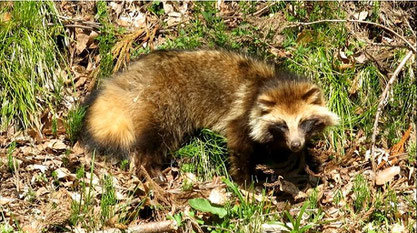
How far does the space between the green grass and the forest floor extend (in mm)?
21

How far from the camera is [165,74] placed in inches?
252

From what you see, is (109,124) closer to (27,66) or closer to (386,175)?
(27,66)

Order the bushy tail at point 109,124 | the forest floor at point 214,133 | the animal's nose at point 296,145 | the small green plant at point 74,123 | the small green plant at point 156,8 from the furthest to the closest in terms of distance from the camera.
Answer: the small green plant at point 156,8 → the small green plant at point 74,123 → the bushy tail at point 109,124 → the animal's nose at point 296,145 → the forest floor at point 214,133

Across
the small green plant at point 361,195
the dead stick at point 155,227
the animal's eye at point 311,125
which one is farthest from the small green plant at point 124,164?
the small green plant at point 361,195

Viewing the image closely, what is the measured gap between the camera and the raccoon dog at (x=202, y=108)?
5945mm

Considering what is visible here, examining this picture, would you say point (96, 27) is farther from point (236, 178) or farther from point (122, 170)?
point (236, 178)

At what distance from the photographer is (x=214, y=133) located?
6.46m

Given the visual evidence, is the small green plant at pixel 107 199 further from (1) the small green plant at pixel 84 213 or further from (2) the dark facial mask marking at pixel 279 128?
(2) the dark facial mask marking at pixel 279 128

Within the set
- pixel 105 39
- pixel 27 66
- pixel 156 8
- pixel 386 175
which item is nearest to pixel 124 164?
pixel 27 66

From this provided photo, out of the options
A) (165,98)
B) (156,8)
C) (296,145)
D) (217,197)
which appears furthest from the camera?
(156,8)

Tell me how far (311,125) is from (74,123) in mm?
2388

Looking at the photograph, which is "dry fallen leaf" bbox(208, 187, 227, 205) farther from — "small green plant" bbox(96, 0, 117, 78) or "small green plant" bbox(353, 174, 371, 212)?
"small green plant" bbox(96, 0, 117, 78)

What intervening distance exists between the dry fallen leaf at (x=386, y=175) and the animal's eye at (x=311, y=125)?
80cm

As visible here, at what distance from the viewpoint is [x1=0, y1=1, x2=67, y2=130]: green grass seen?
6.30m
